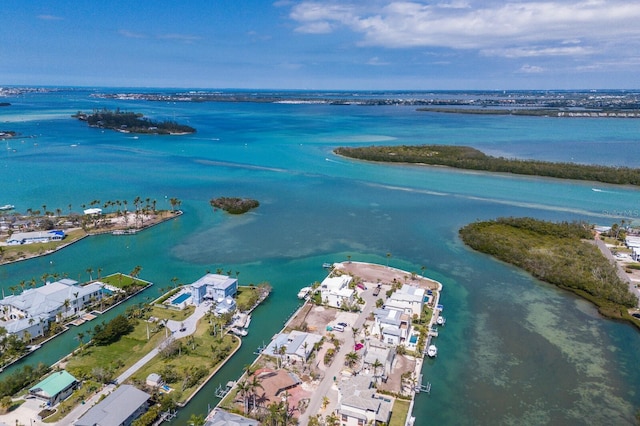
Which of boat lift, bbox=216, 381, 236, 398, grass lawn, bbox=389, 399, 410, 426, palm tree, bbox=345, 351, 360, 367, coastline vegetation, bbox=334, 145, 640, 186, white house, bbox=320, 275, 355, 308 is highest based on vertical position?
coastline vegetation, bbox=334, 145, 640, 186

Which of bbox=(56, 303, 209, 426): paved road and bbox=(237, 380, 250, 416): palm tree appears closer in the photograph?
bbox=(56, 303, 209, 426): paved road

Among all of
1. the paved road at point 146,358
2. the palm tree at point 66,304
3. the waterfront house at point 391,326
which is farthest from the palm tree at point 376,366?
the palm tree at point 66,304

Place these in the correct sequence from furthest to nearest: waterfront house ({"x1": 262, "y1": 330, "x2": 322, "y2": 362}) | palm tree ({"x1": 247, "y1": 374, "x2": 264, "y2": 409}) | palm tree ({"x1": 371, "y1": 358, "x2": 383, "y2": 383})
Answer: waterfront house ({"x1": 262, "y1": 330, "x2": 322, "y2": 362}) < palm tree ({"x1": 371, "y1": 358, "x2": 383, "y2": 383}) < palm tree ({"x1": 247, "y1": 374, "x2": 264, "y2": 409})

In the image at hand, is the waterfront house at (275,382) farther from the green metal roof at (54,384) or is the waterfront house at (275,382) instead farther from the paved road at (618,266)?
the paved road at (618,266)

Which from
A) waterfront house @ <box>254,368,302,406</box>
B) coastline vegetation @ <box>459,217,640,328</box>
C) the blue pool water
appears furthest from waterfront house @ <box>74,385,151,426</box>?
coastline vegetation @ <box>459,217,640,328</box>

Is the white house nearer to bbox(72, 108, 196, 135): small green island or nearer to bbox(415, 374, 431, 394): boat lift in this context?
bbox(415, 374, 431, 394): boat lift
